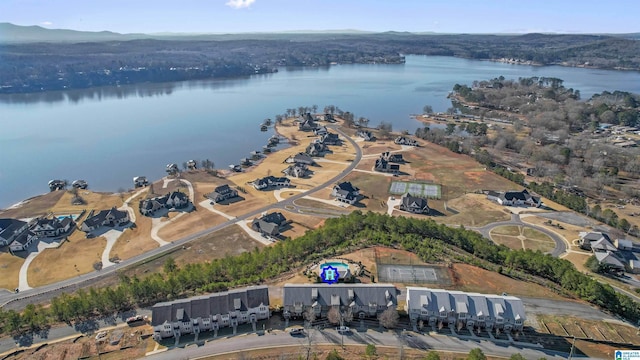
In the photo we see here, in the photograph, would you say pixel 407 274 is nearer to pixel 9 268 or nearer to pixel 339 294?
pixel 339 294

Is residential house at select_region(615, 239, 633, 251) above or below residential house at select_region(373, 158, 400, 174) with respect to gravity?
below

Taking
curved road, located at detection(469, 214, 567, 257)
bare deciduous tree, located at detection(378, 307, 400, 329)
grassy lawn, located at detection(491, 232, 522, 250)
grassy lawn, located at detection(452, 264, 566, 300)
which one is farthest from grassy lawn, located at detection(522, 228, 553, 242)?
bare deciduous tree, located at detection(378, 307, 400, 329)

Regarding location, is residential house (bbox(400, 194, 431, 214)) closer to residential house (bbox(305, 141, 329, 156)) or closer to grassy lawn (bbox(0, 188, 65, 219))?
residential house (bbox(305, 141, 329, 156))

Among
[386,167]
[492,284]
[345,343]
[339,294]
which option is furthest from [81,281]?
[386,167]

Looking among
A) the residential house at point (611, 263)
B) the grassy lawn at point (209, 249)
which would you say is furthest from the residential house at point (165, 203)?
the residential house at point (611, 263)

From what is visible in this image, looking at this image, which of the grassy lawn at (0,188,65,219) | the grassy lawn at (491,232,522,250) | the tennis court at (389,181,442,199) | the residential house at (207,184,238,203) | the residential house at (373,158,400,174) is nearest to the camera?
the grassy lawn at (491,232,522,250)

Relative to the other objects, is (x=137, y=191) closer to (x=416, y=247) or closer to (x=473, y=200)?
(x=416, y=247)
